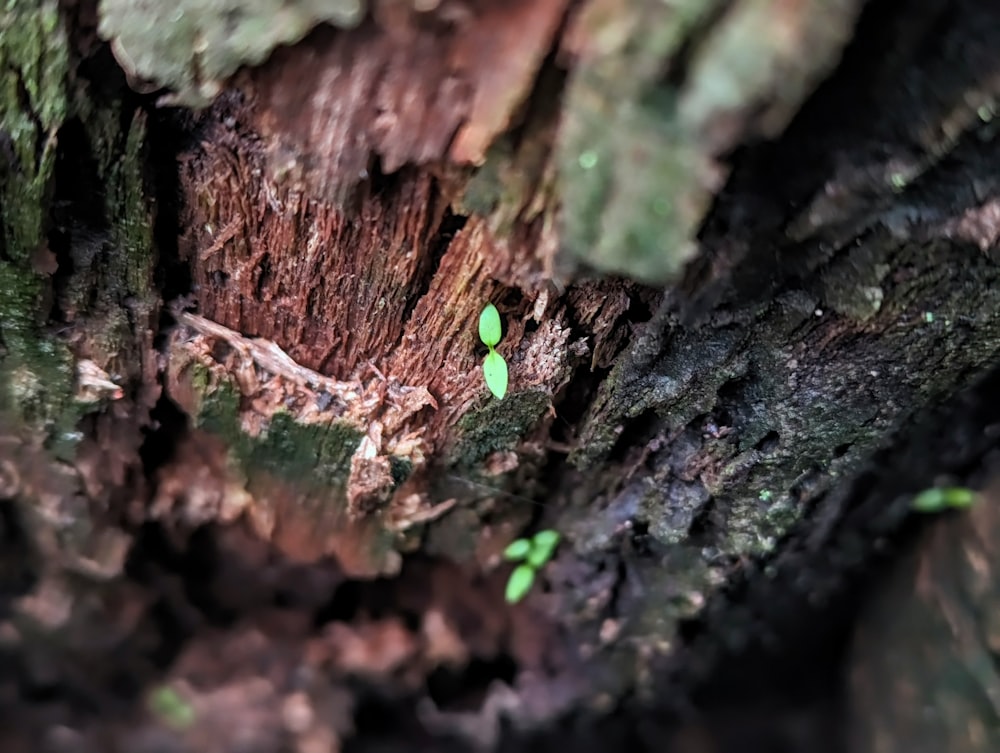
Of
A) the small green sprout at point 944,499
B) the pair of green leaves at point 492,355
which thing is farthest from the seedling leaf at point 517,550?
the small green sprout at point 944,499

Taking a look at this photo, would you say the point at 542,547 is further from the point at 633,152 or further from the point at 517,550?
the point at 633,152

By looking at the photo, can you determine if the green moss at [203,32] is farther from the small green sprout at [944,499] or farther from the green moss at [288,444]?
the small green sprout at [944,499]

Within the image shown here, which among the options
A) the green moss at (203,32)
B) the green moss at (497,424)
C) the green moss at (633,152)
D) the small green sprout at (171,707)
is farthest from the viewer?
the small green sprout at (171,707)

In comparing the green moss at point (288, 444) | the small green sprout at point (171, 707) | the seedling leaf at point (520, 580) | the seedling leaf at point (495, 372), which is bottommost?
the small green sprout at point (171, 707)

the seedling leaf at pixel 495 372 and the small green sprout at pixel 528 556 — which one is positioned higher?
the seedling leaf at pixel 495 372

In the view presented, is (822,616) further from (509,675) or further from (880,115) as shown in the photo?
(880,115)

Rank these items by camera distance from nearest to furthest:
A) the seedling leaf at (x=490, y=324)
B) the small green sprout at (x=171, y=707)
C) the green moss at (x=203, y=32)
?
the green moss at (x=203, y=32) → the seedling leaf at (x=490, y=324) → the small green sprout at (x=171, y=707)

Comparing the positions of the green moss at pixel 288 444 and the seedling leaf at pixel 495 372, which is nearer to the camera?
the seedling leaf at pixel 495 372
